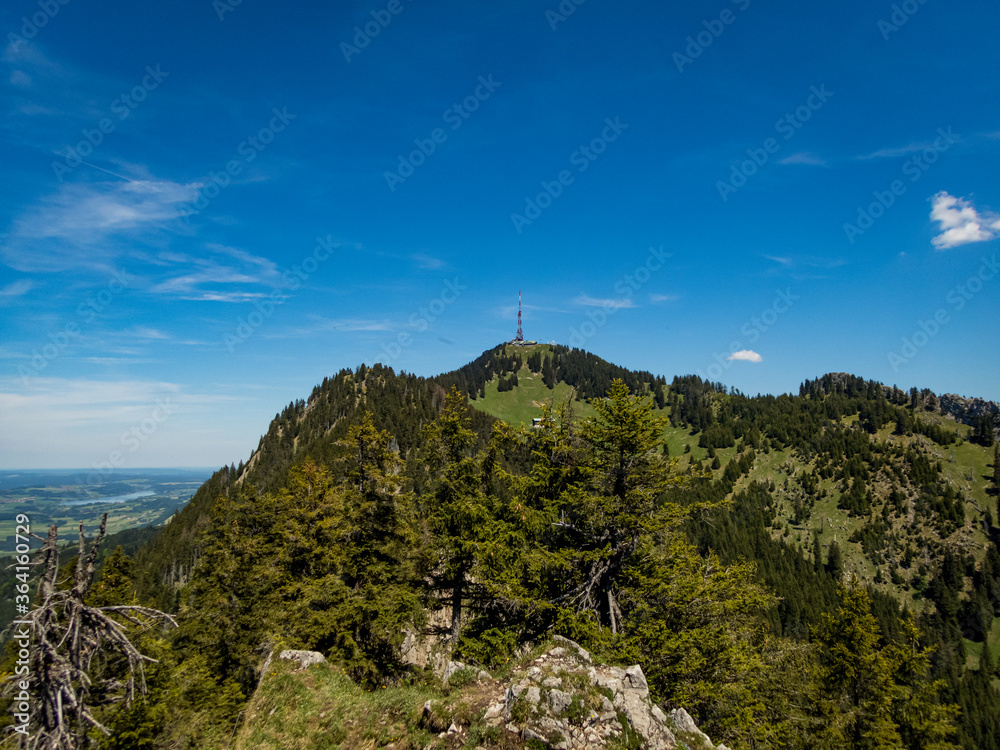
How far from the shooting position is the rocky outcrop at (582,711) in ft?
36.5

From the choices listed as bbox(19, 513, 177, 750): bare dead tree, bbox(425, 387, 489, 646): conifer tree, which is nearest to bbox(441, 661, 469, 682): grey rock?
bbox(425, 387, 489, 646): conifer tree

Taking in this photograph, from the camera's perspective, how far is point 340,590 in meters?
22.2

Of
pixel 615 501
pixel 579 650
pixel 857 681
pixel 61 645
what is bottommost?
pixel 857 681

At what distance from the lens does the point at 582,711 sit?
37.7ft

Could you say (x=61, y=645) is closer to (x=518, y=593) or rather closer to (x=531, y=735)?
(x=531, y=735)

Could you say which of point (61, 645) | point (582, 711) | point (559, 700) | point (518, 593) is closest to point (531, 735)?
point (559, 700)

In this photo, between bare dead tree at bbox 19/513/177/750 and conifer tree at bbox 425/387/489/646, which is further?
conifer tree at bbox 425/387/489/646

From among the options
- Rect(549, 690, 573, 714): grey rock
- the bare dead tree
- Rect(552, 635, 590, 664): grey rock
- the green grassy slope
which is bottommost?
the green grassy slope

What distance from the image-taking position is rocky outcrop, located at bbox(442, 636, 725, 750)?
1112cm

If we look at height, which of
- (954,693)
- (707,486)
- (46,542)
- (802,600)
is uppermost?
(46,542)

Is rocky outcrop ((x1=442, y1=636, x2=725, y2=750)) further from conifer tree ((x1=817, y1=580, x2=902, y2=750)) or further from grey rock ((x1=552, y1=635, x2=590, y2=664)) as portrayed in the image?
conifer tree ((x1=817, y1=580, x2=902, y2=750))

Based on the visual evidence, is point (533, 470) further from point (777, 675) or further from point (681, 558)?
point (777, 675)

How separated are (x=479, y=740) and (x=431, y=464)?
1415cm

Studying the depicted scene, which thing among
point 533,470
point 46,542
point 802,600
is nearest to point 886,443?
point 802,600
